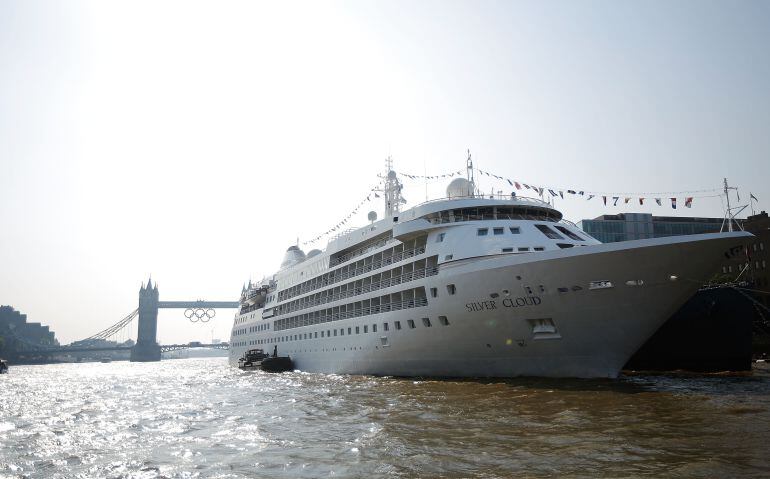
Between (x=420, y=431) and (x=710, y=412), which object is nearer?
(x=420, y=431)

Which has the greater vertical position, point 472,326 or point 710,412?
point 472,326

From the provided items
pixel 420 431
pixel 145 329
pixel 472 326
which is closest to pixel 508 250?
pixel 472 326

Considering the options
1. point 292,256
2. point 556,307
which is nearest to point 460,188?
point 556,307

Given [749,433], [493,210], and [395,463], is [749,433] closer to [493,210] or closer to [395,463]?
[395,463]

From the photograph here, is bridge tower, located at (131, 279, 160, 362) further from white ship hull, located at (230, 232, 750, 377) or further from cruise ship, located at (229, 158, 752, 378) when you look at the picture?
white ship hull, located at (230, 232, 750, 377)

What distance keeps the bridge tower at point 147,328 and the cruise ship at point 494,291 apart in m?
143

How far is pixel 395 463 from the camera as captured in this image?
9883 mm

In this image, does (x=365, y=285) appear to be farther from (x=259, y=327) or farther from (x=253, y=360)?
(x=259, y=327)

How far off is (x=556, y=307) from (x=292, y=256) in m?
39.3

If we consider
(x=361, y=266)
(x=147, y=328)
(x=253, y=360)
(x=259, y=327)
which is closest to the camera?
(x=361, y=266)

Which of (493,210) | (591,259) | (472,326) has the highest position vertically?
(493,210)

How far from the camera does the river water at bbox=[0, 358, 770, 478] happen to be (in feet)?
31.1

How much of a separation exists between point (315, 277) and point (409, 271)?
13828 mm

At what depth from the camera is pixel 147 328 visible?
167000mm
